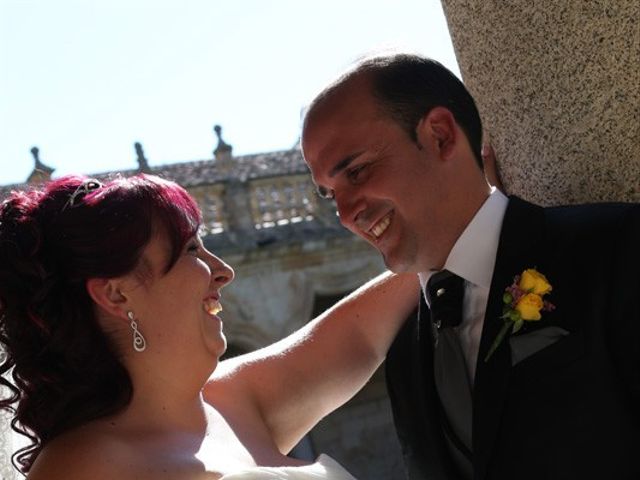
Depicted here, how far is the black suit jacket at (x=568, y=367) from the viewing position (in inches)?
74.3

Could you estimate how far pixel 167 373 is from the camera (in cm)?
244

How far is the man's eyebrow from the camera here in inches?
85.3

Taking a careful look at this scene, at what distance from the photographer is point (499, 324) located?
2.06 meters

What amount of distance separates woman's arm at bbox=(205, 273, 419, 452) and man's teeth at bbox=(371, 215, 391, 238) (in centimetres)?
46

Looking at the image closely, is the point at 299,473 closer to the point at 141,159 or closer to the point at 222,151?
the point at 141,159

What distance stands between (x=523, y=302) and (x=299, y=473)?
2.53 feet

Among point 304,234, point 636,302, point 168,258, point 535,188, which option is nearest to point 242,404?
point 168,258

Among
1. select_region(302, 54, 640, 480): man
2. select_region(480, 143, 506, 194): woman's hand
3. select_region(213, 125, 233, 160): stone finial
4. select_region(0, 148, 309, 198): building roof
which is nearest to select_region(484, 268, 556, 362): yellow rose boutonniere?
select_region(302, 54, 640, 480): man

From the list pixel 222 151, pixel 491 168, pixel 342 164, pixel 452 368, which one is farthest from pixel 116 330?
pixel 222 151

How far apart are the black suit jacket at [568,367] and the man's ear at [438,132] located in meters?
0.20

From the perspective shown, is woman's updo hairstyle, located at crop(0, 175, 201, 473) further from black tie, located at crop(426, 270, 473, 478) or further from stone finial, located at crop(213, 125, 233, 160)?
stone finial, located at crop(213, 125, 233, 160)

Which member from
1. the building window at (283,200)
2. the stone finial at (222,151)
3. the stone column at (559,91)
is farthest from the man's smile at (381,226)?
the stone finial at (222,151)

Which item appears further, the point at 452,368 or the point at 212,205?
the point at 212,205

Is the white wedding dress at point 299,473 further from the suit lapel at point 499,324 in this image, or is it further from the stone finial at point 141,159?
the stone finial at point 141,159
